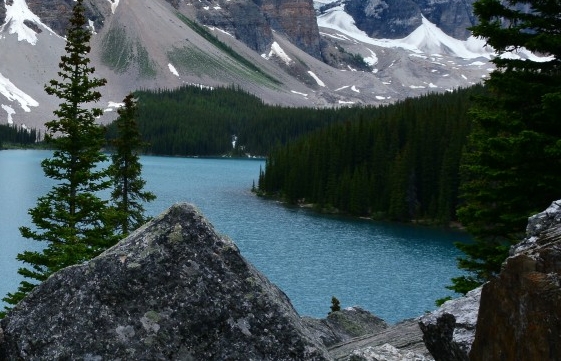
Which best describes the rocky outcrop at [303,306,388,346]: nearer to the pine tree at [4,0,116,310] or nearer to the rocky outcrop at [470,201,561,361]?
the pine tree at [4,0,116,310]

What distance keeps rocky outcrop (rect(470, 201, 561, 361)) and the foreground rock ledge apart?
1390 mm

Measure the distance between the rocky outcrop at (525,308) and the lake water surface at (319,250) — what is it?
2119cm

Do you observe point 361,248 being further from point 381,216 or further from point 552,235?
point 552,235

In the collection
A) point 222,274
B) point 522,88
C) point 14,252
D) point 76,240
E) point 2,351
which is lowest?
point 14,252

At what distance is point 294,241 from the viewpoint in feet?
224

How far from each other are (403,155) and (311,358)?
317 ft

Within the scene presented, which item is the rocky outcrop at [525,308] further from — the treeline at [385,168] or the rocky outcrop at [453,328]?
the treeline at [385,168]

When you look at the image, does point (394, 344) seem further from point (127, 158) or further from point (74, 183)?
point (127, 158)

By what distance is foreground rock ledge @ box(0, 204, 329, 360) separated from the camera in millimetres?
5336

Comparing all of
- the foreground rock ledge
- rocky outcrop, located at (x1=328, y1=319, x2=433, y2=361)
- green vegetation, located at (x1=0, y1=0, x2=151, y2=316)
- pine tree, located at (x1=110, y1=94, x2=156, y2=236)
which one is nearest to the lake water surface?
green vegetation, located at (x1=0, y1=0, x2=151, y2=316)

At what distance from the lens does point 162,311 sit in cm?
546

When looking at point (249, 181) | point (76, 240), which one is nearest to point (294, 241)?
point (76, 240)

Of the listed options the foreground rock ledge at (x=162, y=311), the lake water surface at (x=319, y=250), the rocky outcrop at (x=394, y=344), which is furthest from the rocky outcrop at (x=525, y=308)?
the lake water surface at (x=319, y=250)

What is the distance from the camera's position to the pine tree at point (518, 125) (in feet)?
47.3
